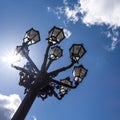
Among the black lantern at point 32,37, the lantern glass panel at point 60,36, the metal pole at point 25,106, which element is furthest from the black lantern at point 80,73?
the metal pole at point 25,106

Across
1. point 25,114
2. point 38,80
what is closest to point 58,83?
point 38,80

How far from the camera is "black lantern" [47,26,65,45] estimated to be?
8.93m

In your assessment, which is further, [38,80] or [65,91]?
[65,91]

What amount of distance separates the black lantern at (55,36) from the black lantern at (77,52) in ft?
1.67

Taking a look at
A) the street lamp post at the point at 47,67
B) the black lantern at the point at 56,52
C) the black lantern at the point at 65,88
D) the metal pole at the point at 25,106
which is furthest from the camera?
the black lantern at the point at 65,88

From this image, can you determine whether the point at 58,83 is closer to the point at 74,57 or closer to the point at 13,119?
the point at 74,57

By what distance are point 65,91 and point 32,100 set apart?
100 inches

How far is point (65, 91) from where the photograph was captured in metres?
9.66

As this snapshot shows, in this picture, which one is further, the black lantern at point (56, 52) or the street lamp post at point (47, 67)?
the black lantern at point (56, 52)

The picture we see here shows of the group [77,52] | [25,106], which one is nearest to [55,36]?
[77,52]

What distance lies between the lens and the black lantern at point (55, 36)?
8.93 metres

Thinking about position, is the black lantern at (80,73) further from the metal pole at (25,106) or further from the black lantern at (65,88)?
the metal pole at (25,106)

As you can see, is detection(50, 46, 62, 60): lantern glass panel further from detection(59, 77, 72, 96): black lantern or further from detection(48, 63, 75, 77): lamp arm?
detection(59, 77, 72, 96): black lantern

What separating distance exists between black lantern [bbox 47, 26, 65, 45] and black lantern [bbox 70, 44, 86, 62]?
508mm
